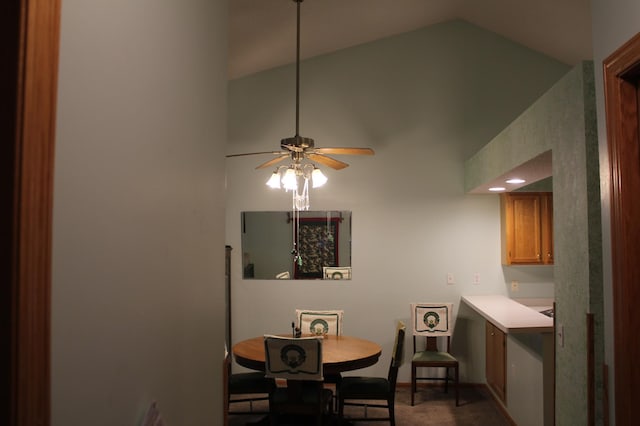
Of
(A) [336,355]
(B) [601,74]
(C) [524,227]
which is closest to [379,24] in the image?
(C) [524,227]

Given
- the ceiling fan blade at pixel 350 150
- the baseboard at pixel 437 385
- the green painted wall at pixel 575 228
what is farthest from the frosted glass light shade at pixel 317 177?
the baseboard at pixel 437 385

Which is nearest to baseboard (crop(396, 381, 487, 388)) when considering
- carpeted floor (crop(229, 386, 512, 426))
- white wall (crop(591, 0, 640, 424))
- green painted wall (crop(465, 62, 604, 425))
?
carpeted floor (crop(229, 386, 512, 426))

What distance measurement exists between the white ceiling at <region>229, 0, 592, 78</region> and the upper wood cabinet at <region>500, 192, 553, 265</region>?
1499mm

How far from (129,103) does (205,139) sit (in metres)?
0.53

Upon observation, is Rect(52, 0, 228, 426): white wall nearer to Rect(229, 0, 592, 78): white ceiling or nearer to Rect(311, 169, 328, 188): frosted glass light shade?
Rect(311, 169, 328, 188): frosted glass light shade

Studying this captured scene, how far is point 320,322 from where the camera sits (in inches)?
192

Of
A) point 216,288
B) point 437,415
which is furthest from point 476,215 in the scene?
point 216,288

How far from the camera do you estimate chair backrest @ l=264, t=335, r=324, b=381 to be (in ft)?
11.8

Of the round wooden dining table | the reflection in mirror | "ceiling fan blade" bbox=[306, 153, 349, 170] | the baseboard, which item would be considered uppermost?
"ceiling fan blade" bbox=[306, 153, 349, 170]

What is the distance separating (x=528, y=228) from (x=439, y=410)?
1.99m

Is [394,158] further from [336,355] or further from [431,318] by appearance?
[336,355]

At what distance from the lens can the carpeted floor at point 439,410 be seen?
448 cm

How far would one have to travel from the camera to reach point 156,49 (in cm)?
95

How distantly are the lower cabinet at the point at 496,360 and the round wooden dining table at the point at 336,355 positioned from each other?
114 centimetres
